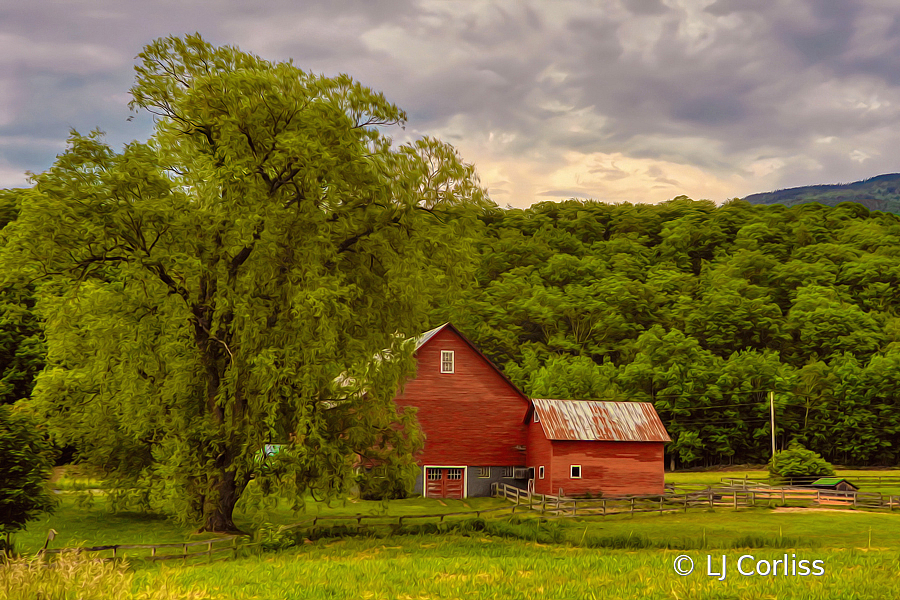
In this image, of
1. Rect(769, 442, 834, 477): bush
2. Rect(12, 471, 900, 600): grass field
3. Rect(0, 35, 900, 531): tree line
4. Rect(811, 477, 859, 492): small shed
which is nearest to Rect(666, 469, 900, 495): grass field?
Rect(769, 442, 834, 477): bush

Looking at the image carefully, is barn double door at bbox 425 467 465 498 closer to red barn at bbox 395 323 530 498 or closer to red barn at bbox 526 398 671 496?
red barn at bbox 395 323 530 498

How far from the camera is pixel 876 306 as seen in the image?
95.0 metres

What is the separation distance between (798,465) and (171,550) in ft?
150

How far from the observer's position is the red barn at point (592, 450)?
42.9 meters

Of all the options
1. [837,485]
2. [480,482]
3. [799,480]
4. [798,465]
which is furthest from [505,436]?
[798,465]

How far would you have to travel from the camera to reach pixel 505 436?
150ft

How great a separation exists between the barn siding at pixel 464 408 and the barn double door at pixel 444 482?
1.89 feet

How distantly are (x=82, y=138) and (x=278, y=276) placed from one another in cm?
760

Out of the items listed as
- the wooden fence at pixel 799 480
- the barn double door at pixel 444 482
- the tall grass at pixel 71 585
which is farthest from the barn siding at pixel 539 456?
the tall grass at pixel 71 585

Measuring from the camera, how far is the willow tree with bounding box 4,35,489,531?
24.5 meters

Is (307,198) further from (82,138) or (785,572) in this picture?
(785,572)

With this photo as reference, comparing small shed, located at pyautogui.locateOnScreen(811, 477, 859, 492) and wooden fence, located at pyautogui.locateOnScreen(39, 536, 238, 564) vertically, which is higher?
wooden fence, located at pyautogui.locateOnScreen(39, 536, 238, 564)

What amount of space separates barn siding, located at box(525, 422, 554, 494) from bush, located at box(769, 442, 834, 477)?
71.4 ft

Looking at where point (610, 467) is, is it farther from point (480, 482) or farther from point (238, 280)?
point (238, 280)
